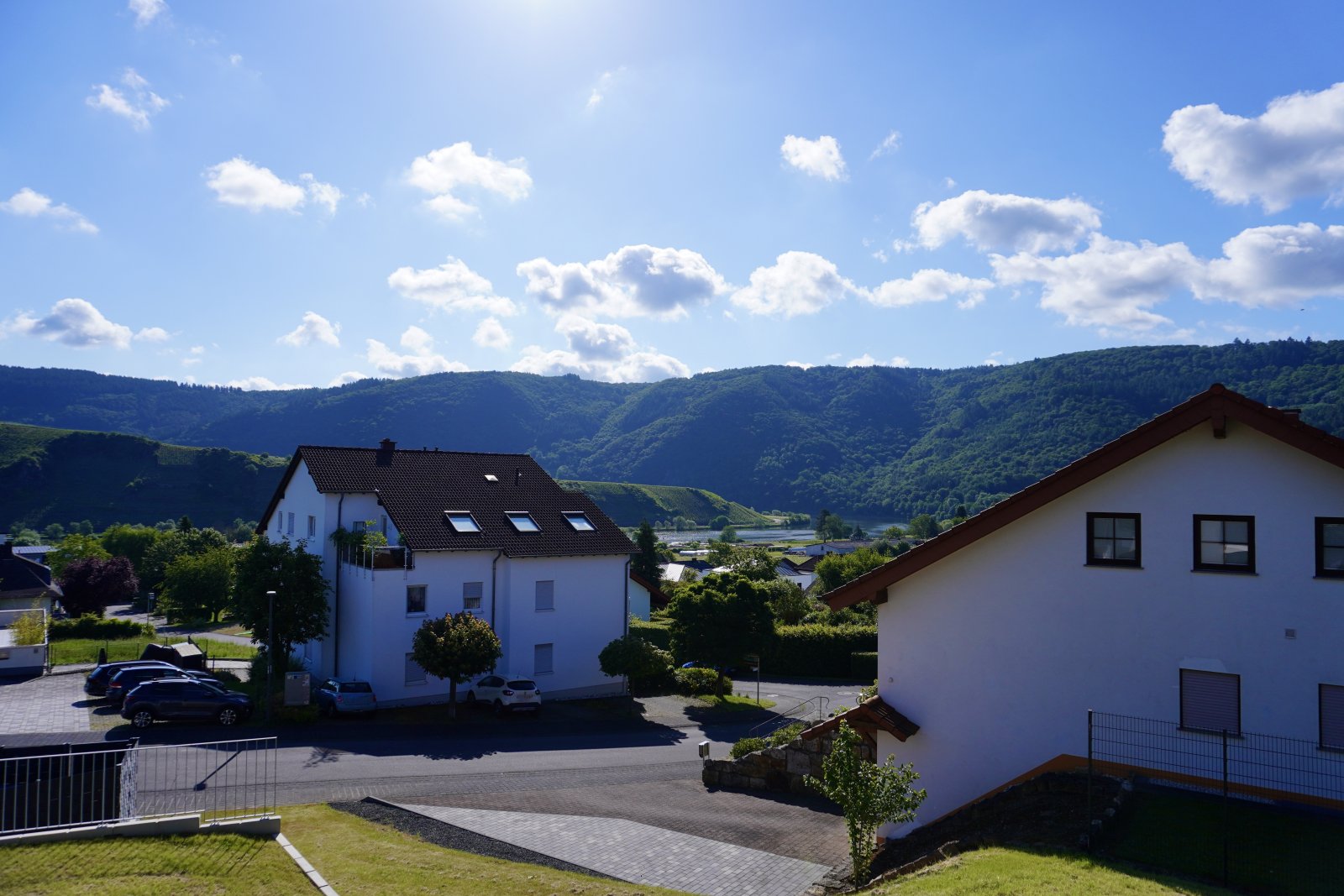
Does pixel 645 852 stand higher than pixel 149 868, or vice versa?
pixel 149 868

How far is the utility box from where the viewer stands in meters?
31.1

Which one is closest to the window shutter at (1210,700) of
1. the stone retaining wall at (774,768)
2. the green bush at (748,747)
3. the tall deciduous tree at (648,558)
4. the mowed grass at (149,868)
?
the stone retaining wall at (774,768)

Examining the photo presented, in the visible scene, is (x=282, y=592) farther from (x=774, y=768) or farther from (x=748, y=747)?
(x=774, y=768)

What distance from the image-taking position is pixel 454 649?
3203cm

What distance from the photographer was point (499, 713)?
3384cm

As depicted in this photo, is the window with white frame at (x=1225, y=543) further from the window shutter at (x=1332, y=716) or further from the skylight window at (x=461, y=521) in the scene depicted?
the skylight window at (x=461, y=521)

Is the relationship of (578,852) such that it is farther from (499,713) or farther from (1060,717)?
(499,713)

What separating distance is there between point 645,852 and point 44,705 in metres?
27.3

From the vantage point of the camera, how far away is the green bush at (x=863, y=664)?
162 feet

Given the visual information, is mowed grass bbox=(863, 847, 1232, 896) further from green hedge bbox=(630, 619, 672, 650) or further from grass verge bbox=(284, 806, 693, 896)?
green hedge bbox=(630, 619, 672, 650)

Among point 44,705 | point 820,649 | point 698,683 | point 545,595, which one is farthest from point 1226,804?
point 820,649

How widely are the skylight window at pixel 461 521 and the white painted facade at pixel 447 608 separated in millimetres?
1355

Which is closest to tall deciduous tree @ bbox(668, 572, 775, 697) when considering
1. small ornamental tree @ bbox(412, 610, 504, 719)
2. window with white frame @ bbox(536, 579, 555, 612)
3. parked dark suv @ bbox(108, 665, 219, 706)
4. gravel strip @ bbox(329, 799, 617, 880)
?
window with white frame @ bbox(536, 579, 555, 612)

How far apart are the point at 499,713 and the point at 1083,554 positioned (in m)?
25.1
